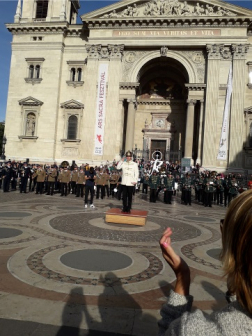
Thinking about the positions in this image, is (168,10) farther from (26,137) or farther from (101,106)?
(26,137)

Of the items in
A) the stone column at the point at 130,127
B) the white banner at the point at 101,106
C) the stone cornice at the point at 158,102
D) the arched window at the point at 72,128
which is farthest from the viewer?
the stone cornice at the point at 158,102

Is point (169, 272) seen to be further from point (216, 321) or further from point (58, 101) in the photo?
point (58, 101)

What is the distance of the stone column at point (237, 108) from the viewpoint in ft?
83.3

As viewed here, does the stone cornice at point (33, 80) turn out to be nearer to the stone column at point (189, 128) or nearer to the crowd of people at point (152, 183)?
the crowd of people at point (152, 183)

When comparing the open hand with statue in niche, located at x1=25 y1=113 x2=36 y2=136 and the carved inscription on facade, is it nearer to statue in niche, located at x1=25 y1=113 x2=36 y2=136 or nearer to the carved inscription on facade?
the carved inscription on facade

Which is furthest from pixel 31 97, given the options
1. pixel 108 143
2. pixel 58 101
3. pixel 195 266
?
pixel 195 266

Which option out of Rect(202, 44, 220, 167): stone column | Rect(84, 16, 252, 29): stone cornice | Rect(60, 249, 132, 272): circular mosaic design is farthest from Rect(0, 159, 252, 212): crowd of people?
Rect(84, 16, 252, 29): stone cornice

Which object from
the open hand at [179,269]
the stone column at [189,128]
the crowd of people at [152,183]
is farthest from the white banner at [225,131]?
the open hand at [179,269]

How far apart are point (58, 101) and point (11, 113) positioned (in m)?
5.46

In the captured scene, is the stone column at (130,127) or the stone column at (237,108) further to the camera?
the stone column at (130,127)

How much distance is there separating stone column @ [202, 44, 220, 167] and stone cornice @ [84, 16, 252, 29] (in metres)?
2.19

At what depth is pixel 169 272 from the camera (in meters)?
4.67

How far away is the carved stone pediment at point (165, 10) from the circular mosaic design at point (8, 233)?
25.9m

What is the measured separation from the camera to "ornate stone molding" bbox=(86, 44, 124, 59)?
27.6 meters
